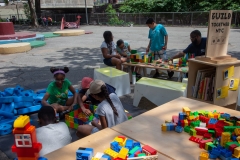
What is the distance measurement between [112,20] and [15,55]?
1838 cm

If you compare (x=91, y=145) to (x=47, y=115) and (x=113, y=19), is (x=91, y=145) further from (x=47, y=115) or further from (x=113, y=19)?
(x=113, y=19)

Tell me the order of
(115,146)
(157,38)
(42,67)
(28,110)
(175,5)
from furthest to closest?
(175,5)
(42,67)
(157,38)
(28,110)
(115,146)

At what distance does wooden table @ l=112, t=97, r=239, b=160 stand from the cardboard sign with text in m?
1.00

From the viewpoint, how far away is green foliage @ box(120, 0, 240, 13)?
23227 mm

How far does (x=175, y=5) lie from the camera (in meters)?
25.7

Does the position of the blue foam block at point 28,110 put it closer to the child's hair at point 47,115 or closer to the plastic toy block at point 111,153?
the child's hair at point 47,115

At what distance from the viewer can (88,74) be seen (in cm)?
722

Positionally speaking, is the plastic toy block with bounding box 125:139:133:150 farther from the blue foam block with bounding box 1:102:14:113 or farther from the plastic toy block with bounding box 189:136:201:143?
the blue foam block with bounding box 1:102:14:113

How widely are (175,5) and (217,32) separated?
2387 centimetres

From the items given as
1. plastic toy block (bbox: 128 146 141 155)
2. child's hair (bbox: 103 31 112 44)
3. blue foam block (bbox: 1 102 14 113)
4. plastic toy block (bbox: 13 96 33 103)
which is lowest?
blue foam block (bbox: 1 102 14 113)

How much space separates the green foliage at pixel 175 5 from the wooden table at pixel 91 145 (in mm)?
23890

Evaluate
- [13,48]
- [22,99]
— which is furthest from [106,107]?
[13,48]

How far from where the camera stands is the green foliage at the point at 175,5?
23227mm

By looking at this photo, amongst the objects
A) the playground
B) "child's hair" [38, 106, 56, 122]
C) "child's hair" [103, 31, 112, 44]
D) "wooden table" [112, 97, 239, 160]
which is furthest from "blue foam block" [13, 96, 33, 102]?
"wooden table" [112, 97, 239, 160]
